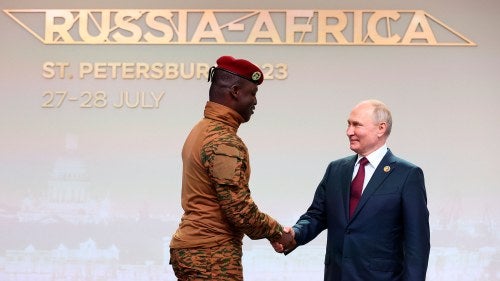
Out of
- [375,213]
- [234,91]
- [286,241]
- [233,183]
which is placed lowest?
[286,241]

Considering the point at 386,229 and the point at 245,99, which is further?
the point at 386,229

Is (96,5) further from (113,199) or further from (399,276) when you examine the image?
(399,276)

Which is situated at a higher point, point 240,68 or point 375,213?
point 240,68

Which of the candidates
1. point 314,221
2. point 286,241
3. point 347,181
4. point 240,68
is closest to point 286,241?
point 286,241

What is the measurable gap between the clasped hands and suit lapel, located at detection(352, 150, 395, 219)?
12.8 inches

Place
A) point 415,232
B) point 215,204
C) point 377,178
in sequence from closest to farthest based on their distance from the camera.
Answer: point 215,204 → point 415,232 → point 377,178

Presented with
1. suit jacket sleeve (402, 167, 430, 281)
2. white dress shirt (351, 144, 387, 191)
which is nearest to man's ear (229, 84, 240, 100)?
white dress shirt (351, 144, 387, 191)

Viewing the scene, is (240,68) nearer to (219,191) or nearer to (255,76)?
(255,76)

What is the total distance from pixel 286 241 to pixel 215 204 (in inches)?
20.0

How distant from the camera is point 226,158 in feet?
9.30

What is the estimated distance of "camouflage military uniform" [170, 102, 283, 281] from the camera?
9.35 feet

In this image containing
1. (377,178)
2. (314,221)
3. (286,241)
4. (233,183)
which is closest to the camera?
(233,183)

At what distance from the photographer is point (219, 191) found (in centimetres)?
285

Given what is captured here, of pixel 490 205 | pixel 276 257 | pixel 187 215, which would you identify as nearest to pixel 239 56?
pixel 276 257
